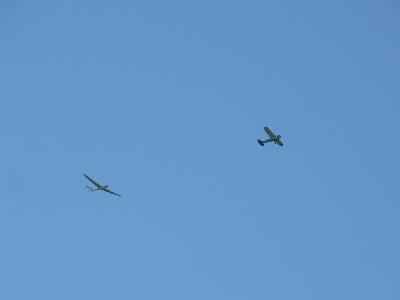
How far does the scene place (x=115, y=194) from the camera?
155500mm

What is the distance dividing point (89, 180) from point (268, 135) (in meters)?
32.7

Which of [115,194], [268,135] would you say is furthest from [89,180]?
[268,135]

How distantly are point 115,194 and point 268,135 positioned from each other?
30.3m

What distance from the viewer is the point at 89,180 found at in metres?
154

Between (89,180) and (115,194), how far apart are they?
4.99 m

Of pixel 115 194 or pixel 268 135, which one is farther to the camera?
pixel 115 194

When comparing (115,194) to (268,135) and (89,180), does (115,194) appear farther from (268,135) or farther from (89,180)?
(268,135)

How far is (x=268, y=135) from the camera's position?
462 ft

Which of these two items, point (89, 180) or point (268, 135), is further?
point (89, 180)
